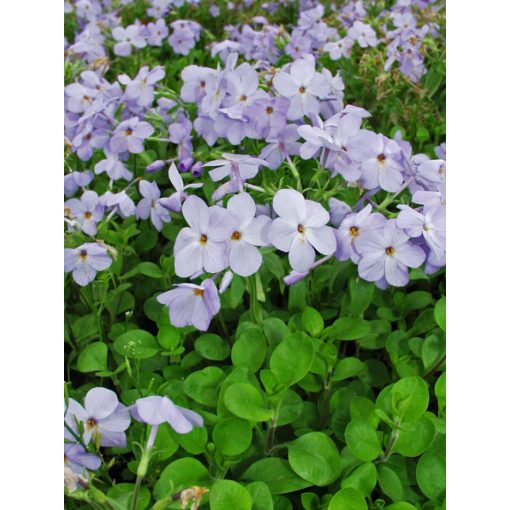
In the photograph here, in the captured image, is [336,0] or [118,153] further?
[336,0]

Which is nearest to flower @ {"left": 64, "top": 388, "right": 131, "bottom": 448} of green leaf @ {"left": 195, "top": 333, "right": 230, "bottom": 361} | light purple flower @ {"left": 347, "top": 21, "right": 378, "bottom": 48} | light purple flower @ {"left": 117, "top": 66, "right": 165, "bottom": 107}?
green leaf @ {"left": 195, "top": 333, "right": 230, "bottom": 361}

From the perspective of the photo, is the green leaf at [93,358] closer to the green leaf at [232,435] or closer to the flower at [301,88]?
the green leaf at [232,435]

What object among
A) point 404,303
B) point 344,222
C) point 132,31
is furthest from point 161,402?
point 132,31

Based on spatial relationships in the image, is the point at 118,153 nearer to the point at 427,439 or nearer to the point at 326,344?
the point at 326,344

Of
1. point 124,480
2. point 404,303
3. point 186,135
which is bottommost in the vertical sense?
point 124,480

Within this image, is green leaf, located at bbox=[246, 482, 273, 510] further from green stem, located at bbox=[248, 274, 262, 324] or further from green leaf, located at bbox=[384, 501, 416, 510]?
green stem, located at bbox=[248, 274, 262, 324]

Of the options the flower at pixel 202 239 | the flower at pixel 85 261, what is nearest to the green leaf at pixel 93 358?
the flower at pixel 85 261
